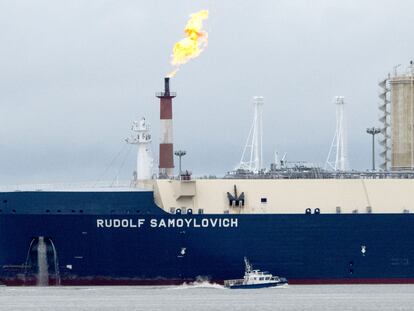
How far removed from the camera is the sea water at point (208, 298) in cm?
12675

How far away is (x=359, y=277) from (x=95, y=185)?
12.4 metres

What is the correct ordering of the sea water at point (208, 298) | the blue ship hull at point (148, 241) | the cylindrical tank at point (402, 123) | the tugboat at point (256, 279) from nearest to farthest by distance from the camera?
the sea water at point (208, 298)
the tugboat at point (256, 279)
the blue ship hull at point (148, 241)
the cylindrical tank at point (402, 123)

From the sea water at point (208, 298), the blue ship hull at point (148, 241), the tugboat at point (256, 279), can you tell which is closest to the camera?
the sea water at point (208, 298)

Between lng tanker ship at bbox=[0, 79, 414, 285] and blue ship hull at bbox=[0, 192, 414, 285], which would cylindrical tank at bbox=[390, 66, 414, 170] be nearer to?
lng tanker ship at bbox=[0, 79, 414, 285]

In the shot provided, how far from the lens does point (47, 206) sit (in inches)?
5236

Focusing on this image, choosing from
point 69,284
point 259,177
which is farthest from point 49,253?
point 259,177

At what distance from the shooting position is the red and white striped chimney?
13712 centimetres

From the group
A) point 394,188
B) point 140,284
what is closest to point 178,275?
point 140,284

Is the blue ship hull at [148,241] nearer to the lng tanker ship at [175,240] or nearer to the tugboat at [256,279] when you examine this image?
the lng tanker ship at [175,240]

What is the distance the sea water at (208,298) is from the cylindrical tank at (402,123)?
6.61m

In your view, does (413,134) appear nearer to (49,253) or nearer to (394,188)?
(394,188)

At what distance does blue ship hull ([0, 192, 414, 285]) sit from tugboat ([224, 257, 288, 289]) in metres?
0.28

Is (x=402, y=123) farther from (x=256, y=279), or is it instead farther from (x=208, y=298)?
(x=208, y=298)

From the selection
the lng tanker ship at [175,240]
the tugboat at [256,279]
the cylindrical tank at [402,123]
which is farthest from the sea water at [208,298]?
the cylindrical tank at [402,123]
